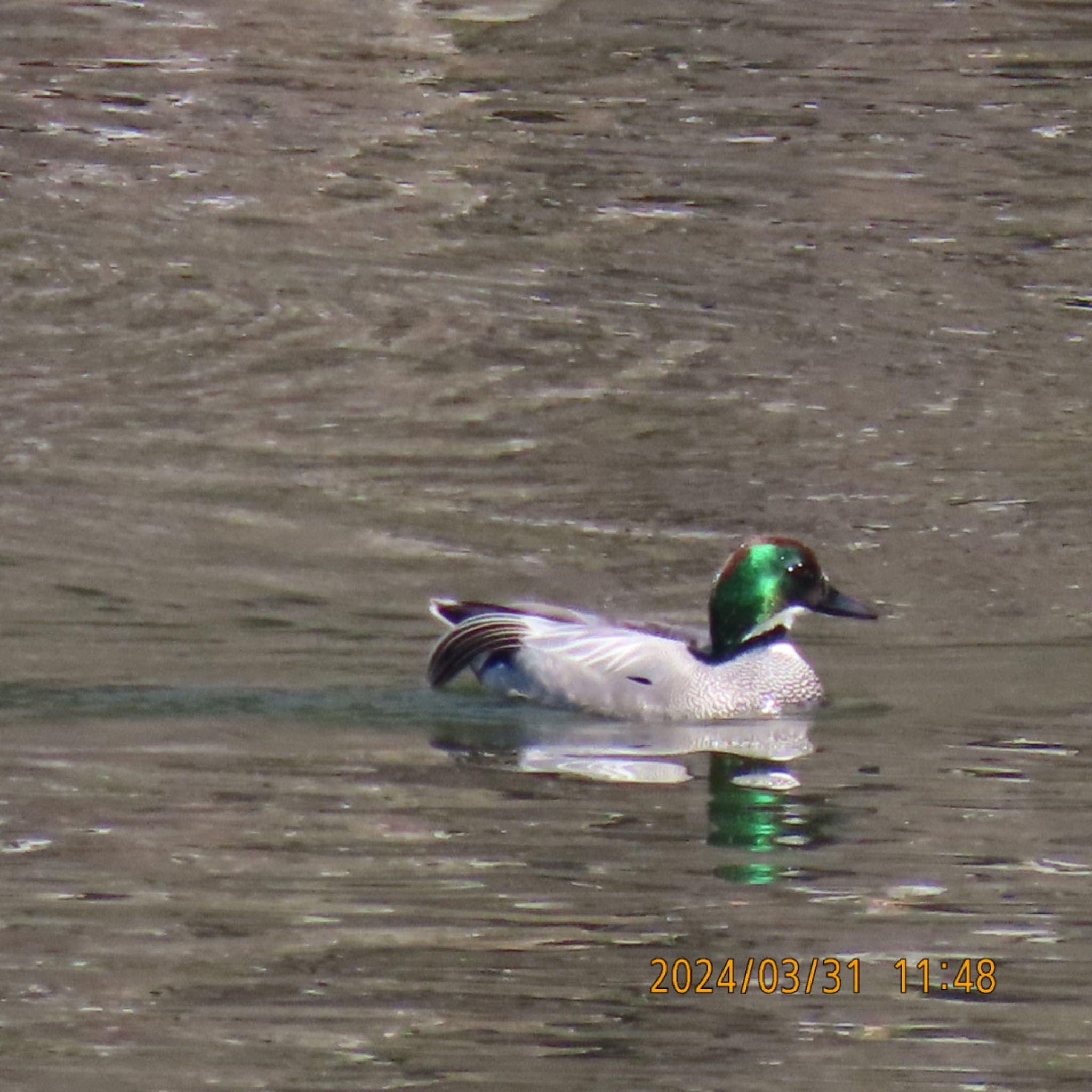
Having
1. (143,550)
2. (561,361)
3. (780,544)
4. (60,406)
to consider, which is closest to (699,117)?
(561,361)

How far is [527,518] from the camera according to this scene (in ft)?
41.0

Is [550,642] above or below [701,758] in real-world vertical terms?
above

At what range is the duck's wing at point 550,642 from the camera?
31.9 ft

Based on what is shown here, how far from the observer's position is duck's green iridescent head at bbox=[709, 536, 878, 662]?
9.87m

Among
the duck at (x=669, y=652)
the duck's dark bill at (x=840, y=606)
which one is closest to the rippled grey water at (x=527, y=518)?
the duck at (x=669, y=652)

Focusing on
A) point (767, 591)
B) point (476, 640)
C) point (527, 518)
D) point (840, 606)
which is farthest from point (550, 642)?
point (527, 518)

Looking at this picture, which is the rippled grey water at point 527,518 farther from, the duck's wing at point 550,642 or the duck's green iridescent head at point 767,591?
the duck's green iridescent head at point 767,591

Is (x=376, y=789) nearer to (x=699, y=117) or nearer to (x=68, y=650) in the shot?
(x=68, y=650)

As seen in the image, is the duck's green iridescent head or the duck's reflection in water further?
the duck's green iridescent head

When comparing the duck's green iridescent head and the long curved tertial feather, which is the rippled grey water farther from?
the duck's green iridescent head

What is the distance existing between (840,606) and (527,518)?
2821 mm

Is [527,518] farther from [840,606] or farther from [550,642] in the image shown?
[840,606]
